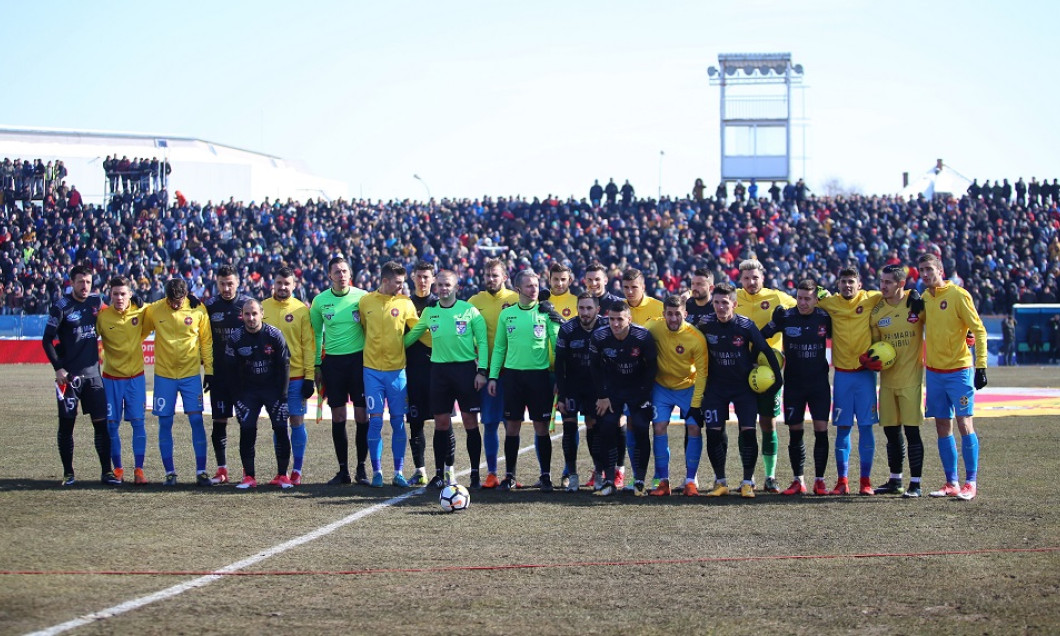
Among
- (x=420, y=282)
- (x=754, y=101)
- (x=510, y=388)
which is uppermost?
(x=754, y=101)

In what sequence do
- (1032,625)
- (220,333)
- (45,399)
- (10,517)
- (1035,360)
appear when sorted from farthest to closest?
(1035,360), (45,399), (220,333), (10,517), (1032,625)

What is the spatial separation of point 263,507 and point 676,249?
2941 centimetres

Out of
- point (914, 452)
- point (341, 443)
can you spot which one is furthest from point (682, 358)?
point (341, 443)

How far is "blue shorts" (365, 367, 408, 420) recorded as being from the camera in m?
11.7

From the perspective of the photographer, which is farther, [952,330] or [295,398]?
[295,398]

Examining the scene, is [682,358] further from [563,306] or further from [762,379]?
[563,306]

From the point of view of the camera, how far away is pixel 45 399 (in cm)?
2258

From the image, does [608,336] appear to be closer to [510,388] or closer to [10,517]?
[510,388]

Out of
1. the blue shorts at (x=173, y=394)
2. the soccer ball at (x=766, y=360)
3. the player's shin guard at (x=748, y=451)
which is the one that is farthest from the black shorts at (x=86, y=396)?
the soccer ball at (x=766, y=360)

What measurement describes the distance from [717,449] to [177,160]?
198ft

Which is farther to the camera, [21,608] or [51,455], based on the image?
[51,455]

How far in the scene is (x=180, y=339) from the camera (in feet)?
39.2

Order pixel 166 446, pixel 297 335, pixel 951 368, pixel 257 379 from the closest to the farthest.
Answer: pixel 951 368 → pixel 257 379 → pixel 166 446 → pixel 297 335

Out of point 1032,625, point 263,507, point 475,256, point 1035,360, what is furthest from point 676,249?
point 1032,625
